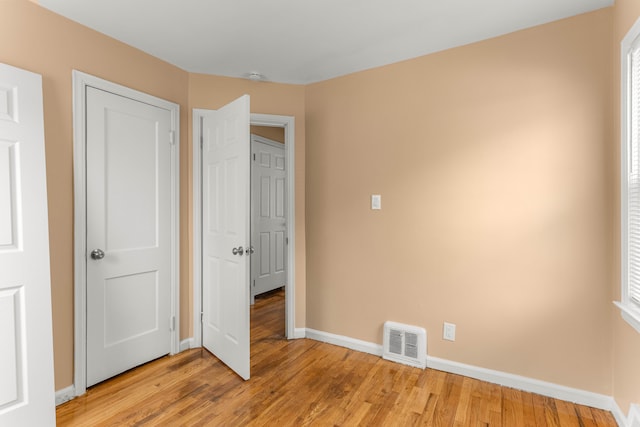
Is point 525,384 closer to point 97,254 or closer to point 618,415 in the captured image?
point 618,415

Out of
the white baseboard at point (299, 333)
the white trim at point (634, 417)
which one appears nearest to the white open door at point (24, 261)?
A: the white baseboard at point (299, 333)

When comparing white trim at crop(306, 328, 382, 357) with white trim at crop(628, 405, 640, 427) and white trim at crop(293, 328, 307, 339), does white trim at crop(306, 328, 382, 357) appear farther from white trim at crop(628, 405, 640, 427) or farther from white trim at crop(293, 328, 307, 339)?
white trim at crop(628, 405, 640, 427)

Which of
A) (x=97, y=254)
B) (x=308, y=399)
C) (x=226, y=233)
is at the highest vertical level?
(x=226, y=233)

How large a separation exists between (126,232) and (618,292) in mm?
3220

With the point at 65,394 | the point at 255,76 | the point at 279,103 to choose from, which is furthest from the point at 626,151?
the point at 65,394

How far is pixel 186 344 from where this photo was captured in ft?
9.80

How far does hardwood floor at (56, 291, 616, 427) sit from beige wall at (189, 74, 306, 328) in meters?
0.79

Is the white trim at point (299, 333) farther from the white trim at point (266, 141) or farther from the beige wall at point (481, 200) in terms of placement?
the white trim at point (266, 141)

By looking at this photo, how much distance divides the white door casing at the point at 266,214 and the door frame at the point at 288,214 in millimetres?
1202

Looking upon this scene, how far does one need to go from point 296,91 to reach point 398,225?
5.26 feet

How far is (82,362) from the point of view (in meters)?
2.24

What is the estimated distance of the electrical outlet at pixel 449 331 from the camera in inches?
101

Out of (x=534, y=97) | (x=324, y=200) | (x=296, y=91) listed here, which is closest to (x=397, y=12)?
(x=534, y=97)

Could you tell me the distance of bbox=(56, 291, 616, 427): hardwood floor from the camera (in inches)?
79.0
